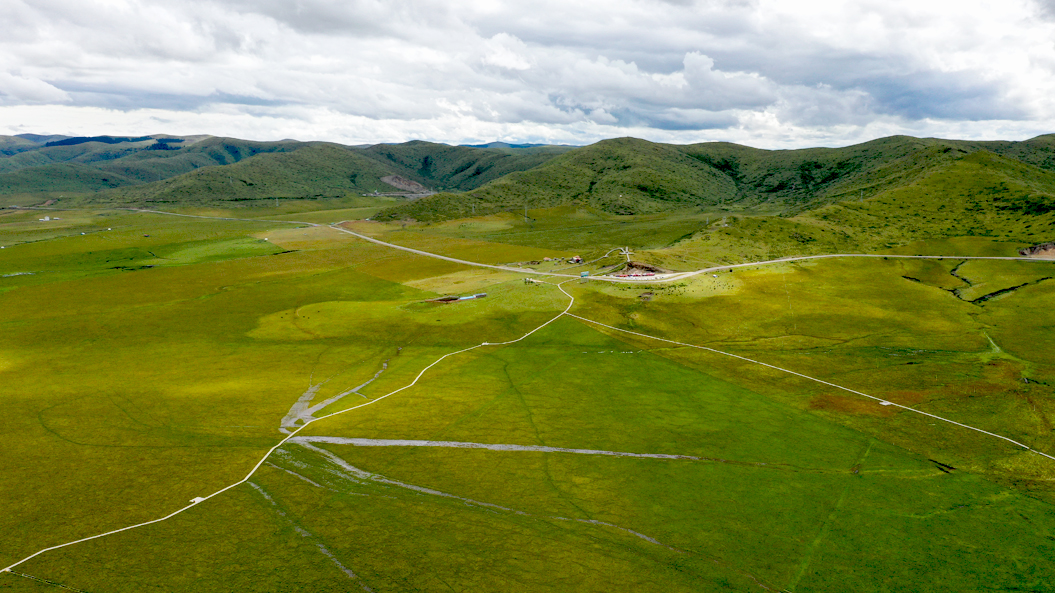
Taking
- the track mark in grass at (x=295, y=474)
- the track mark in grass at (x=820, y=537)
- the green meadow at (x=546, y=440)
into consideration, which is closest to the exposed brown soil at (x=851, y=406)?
the green meadow at (x=546, y=440)

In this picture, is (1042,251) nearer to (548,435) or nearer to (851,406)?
(851,406)

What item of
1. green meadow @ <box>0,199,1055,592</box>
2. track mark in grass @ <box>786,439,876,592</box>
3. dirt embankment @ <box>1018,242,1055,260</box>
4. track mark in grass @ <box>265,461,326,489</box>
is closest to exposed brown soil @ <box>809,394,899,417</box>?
green meadow @ <box>0,199,1055,592</box>

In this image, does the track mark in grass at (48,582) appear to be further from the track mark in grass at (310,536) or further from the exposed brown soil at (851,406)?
the exposed brown soil at (851,406)

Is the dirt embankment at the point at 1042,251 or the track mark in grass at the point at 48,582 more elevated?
the dirt embankment at the point at 1042,251

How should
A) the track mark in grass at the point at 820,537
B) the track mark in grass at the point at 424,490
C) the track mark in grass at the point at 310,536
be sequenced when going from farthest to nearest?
the track mark in grass at the point at 424,490, the track mark in grass at the point at 820,537, the track mark in grass at the point at 310,536

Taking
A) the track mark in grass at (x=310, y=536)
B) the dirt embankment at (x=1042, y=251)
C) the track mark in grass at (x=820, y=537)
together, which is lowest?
the track mark in grass at (x=310, y=536)

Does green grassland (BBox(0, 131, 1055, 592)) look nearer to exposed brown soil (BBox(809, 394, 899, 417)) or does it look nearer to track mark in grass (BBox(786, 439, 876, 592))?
track mark in grass (BBox(786, 439, 876, 592))

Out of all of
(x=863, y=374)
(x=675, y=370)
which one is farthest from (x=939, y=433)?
(x=675, y=370)

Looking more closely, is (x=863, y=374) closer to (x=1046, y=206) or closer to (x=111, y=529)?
(x=111, y=529)
